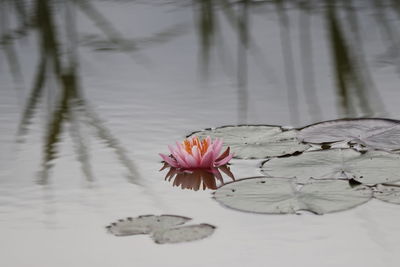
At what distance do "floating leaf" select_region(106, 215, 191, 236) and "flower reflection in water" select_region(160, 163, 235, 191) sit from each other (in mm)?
209

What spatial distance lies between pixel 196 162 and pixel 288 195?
0.27 m

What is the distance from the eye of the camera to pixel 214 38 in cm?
287

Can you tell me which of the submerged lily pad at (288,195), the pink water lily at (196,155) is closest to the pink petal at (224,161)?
the pink water lily at (196,155)

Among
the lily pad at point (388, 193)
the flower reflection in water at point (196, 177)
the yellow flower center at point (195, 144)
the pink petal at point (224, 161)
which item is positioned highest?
the yellow flower center at point (195, 144)

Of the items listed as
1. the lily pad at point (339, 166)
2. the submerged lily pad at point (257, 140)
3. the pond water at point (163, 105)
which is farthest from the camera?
the submerged lily pad at point (257, 140)

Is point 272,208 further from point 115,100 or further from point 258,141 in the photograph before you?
point 115,100

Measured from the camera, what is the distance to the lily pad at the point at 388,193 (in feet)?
5.69

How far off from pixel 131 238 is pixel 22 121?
807 mm

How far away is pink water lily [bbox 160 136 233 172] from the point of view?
194cm

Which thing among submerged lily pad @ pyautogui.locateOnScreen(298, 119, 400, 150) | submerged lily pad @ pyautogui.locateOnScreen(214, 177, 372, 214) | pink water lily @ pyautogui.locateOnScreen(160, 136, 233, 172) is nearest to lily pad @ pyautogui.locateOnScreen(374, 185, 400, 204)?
submerged lily pad @ pyautogui.locateOnScreen(214, 177, 372, 214)

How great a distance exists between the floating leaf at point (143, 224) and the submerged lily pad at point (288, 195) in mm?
139

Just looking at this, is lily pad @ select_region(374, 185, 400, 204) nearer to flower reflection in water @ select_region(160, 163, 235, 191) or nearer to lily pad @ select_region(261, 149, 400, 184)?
lily pad @ select_region(261, 149, 400, 184)

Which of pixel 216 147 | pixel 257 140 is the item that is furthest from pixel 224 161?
pixel 257 140

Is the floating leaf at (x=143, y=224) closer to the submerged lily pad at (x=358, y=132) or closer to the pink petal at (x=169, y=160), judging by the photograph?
the pink petal at (x=169, y=160)
